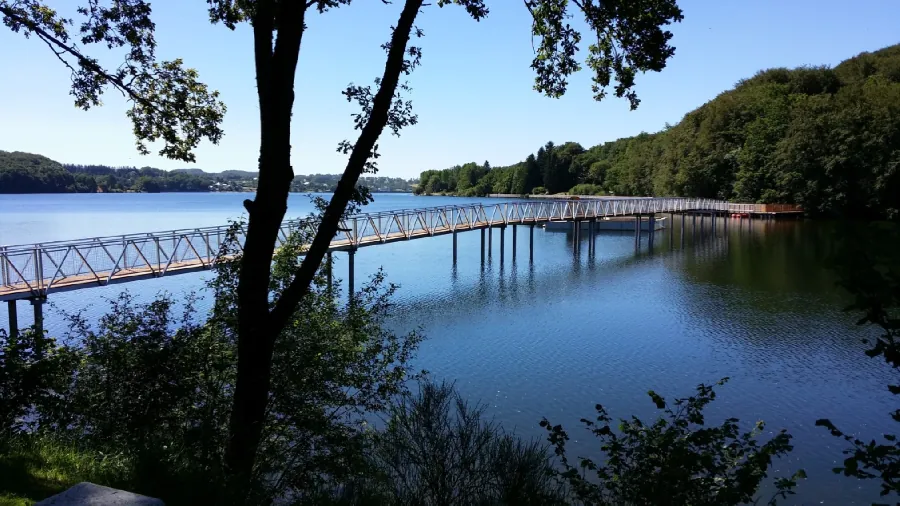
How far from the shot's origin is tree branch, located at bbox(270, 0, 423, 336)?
518cm

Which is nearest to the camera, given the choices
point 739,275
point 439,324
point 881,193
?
point 439,324

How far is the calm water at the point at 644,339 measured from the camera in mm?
10906

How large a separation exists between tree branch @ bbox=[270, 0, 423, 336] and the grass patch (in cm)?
152

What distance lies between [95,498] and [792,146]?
62197 millimetres

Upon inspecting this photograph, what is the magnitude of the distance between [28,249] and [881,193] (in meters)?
55.9

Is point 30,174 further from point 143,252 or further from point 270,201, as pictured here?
point 270,201

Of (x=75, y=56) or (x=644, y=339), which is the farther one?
(x=644, y=339)

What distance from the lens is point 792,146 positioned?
56.2 m

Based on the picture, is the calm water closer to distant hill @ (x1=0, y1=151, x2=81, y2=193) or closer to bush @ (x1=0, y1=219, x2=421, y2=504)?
bush @ (x1=0, y1=219, x2=421, y2=504)

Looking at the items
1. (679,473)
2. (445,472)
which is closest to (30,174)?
(445,472)

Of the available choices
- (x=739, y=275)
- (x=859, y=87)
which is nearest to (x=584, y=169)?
(x=859, y=87)

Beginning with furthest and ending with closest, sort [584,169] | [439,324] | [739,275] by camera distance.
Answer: [584,169] < [739,275] < [439,324]

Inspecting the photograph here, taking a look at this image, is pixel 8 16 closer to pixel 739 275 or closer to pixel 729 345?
pixel 729 345

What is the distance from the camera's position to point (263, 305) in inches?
207
